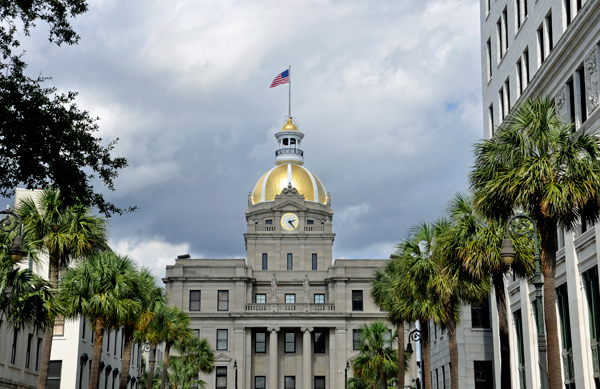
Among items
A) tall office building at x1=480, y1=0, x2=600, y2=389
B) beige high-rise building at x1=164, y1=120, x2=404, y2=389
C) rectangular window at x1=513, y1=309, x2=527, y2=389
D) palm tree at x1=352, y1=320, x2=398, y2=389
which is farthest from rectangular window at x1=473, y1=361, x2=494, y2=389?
beige high-rise building at x1=164, y1=120, x2=404, y2=389

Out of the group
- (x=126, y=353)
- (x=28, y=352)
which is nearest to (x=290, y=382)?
(x=28, y=352)

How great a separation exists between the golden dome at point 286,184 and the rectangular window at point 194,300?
18.7 m

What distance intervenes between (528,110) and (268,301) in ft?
220

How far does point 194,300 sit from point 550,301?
225ft

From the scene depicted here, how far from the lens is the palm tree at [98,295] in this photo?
111 feet

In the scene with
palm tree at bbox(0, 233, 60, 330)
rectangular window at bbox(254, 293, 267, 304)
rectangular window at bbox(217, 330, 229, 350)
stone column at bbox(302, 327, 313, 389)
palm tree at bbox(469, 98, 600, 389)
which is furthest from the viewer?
rectangular window at bbox(254, 293, 267, 304)

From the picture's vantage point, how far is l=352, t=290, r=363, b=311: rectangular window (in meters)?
87.4

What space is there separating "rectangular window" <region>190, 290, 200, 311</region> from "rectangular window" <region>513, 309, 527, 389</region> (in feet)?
160

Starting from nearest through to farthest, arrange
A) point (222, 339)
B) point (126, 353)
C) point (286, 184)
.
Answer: point (126, 353)
point (222, 339)
point (286, 184)

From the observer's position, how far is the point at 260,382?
85250 millimetres

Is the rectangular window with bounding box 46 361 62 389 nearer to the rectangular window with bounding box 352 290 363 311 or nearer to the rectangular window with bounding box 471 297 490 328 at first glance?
the rectangular window with bounding box 471 297 490 328

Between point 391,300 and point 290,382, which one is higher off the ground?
point 391,300

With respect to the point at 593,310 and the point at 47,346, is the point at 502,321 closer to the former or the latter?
the point at 593,310

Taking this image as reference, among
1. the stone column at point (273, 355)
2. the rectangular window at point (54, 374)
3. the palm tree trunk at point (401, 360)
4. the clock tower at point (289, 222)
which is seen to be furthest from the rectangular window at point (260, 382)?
the palm tree trunk at point (401, 360)
